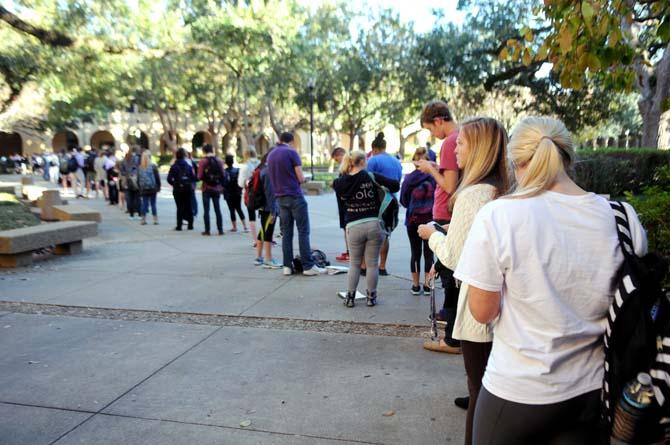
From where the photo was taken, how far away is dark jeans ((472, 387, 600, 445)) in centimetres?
162

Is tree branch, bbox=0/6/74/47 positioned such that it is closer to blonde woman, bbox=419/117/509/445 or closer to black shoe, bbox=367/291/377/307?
black shoe, bbox=367/291/377/307

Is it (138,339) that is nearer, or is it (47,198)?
(138,339)

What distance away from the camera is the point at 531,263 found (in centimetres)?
160

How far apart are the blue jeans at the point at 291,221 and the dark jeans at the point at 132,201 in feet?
26.7

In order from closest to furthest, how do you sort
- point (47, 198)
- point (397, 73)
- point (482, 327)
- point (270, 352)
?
point (482, 327) < point (270, 352) < point (47, 198) < point (397, 73)

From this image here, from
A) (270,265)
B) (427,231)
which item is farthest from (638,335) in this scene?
(270,265)

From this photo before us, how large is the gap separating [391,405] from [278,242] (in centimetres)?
658

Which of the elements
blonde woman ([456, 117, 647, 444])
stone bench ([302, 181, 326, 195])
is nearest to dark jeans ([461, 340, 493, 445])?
blonde woman ([456, 117, 647, 444])

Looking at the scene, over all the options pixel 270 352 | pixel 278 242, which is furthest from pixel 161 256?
pixel 270 352

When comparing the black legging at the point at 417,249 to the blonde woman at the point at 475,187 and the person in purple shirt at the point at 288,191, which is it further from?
the blonde woman at the point at 475,187

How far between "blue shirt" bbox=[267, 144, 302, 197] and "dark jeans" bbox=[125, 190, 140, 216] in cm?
813

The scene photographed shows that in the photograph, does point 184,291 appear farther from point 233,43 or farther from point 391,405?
point 233,43

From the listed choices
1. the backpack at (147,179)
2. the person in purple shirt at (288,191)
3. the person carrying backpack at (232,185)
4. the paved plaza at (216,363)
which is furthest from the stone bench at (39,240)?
the person in purple shirt at (288,191)

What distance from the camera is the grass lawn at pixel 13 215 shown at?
9156mm
